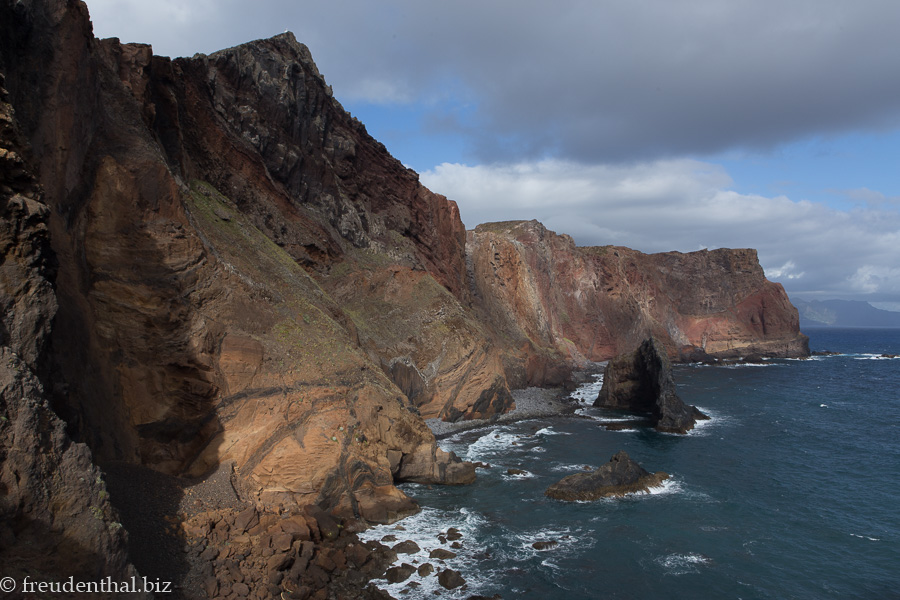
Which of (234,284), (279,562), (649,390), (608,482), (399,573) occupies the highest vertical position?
(234,284)

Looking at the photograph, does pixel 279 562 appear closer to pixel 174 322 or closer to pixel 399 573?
pixel 399 573

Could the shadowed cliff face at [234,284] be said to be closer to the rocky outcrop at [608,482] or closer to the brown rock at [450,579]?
the brown rock at [450,579]

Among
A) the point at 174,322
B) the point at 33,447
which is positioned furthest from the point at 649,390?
the point at 33,447

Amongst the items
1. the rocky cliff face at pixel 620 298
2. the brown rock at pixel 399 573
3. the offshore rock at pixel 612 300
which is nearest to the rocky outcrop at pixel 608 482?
the brown rock at pixel 399 573

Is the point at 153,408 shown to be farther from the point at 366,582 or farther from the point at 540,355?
the point at 540,355

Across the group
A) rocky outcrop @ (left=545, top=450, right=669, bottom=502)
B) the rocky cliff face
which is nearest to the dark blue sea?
rocky outcrop @ (left=545, top=450, right=669, bottom=502)
